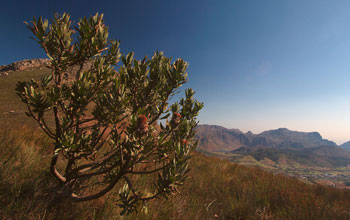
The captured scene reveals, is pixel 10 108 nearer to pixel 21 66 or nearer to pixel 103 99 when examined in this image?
pixel 103 99

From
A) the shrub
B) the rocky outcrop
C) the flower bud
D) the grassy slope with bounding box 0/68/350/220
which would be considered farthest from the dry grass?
the rocky outcrop

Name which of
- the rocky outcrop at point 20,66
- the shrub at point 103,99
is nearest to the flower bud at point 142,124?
the shrub at point 103,99

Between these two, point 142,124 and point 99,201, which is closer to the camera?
point 142,124

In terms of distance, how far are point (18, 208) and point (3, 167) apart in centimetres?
115

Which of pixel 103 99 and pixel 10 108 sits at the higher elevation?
pixel 10 108

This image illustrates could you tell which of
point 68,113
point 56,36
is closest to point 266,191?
point 68,113

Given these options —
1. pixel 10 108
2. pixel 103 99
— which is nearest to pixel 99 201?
pixel 103 99

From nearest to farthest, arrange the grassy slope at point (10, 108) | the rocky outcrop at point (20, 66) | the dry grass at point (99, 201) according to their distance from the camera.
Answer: the dry grass at point (99, 201) < the grassy slope at point (10, 108) < the rocky outcrop at point (20, 66)

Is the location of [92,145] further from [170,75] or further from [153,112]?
[170,75]

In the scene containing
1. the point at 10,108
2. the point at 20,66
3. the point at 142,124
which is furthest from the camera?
the point at 20,66

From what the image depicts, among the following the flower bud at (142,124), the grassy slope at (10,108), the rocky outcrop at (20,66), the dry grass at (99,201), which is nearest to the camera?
the flower bud at (142,124)

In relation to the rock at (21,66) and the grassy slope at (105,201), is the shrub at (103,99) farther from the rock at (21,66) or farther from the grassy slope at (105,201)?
the rock at (21,66)

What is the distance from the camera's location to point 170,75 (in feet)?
8.43

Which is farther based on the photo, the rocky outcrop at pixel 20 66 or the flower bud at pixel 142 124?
the rocky outcrop at pixel 20 66
